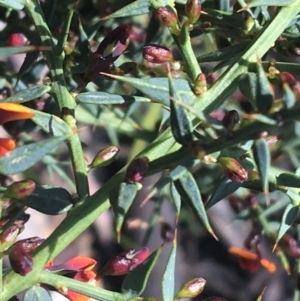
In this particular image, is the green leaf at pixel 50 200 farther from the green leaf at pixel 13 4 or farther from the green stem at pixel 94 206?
the green leaf at pixel 13 4

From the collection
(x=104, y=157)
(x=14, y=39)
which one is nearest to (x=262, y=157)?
(x=104, y=157)

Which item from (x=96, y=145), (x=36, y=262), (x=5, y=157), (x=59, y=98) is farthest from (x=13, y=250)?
(x=96, y=145)

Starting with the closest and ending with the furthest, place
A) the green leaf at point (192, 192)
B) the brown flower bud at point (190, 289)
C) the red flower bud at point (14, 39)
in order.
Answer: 1. the green leaf at point (192, 192)
2. the brown flower bud at point (190, 289)
3. the red flower bud at point (14, 39)

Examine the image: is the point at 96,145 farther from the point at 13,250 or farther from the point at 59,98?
the point at 13,250

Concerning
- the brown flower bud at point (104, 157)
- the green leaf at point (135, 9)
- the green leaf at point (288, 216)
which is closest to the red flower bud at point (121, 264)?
the brown flower bud at point (104, 157)

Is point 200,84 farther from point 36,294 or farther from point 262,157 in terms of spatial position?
point 36,294

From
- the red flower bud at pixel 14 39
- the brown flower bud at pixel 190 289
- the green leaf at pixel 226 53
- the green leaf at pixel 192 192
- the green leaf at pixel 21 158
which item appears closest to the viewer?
the green leaf at pixel 21 158

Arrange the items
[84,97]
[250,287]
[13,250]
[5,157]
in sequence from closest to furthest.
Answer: [5,157] < [13,250] < [84,97] < [250,287]
